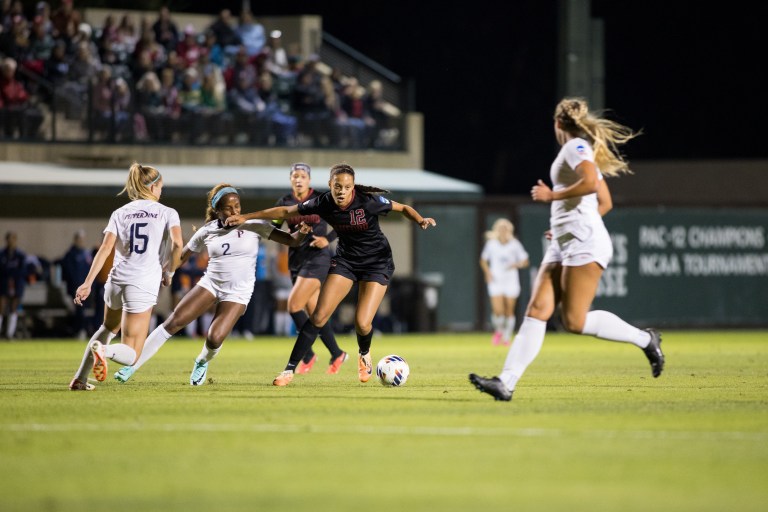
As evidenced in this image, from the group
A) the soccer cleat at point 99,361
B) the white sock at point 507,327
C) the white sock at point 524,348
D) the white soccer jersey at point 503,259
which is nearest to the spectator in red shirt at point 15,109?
the white soccer jersey at point 503,259

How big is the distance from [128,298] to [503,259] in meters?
14.5

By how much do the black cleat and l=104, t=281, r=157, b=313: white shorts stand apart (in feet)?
9.92

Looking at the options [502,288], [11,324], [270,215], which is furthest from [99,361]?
[11,324]

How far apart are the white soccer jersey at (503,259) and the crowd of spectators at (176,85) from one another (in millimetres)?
6551

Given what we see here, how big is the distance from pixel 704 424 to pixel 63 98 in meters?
21.6

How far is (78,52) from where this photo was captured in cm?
2973

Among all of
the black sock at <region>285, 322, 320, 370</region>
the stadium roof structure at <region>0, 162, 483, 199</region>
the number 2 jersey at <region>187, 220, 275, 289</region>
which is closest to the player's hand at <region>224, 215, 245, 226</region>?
the number 2 jersey at <region>187, 220, 275, 289</region>

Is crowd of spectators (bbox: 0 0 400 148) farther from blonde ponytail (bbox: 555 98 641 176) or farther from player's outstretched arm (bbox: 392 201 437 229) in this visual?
blonde ponytail (bbox: 555 98 641 176)

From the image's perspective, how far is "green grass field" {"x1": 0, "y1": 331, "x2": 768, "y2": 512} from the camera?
6832 mm

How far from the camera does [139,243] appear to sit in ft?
41.9

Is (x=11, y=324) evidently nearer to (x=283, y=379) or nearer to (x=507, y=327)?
(x=507, y=327)

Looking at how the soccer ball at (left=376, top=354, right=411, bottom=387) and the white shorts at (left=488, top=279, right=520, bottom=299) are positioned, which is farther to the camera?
the white shorts at (left=488, top=279, right=520, bottom=299)

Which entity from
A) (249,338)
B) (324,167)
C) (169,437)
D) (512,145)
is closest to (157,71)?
(324,167)

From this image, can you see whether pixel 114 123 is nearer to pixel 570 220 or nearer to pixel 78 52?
pixel 78 52
